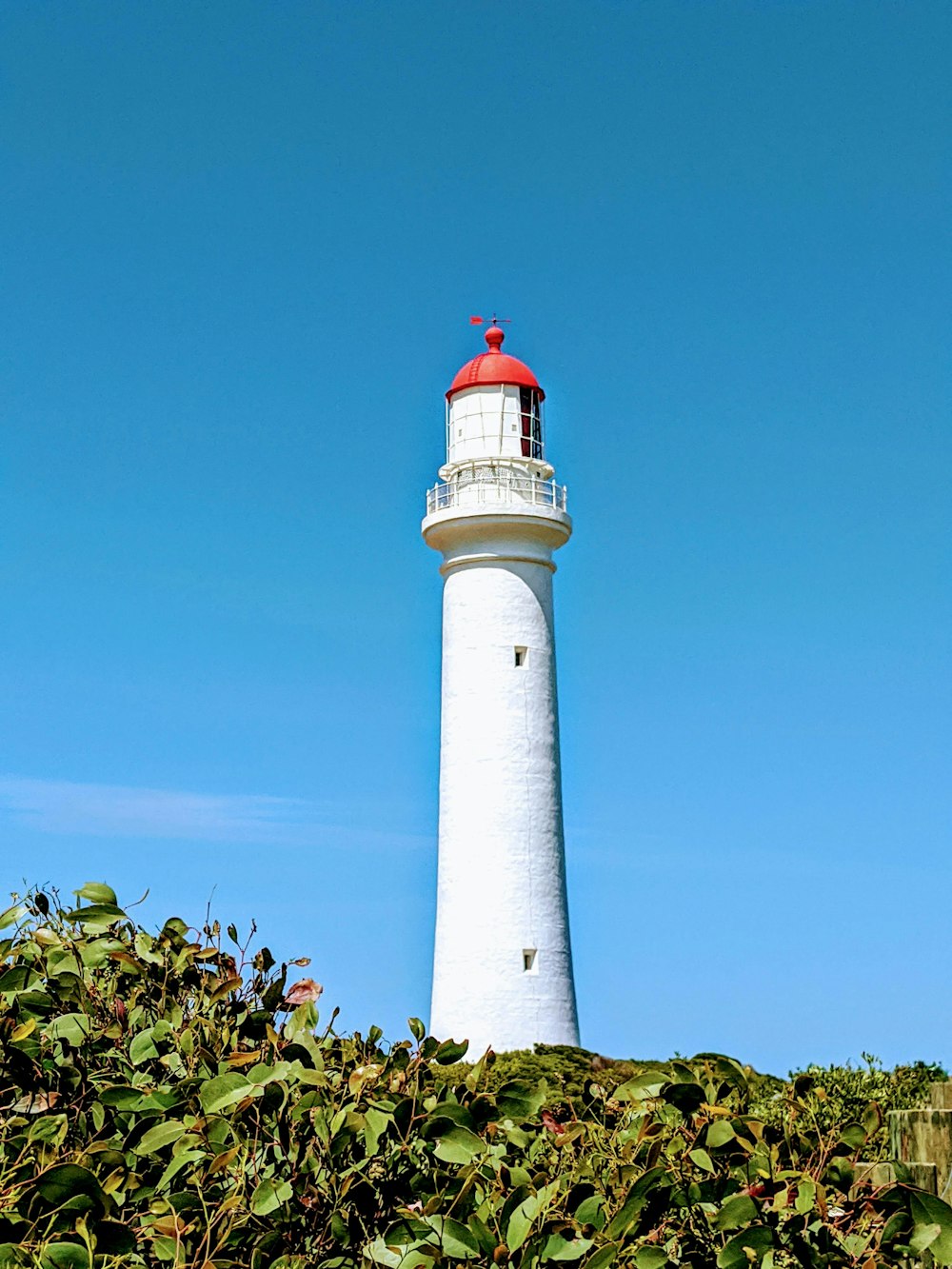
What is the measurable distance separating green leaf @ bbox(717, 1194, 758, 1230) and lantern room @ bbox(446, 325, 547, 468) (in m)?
21.9

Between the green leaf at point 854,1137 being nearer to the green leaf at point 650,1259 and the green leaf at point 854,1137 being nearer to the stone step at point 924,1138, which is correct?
the green leaf at point 650,1259

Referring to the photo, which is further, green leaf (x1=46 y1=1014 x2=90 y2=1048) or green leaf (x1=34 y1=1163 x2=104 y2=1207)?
green leaf (x1=46 y1=1014 x2=90 y2=1048)

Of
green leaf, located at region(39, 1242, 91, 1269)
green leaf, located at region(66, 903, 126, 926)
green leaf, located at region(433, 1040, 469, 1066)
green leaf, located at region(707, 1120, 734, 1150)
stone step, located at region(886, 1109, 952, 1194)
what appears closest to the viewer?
green leaf, located at region(39, 1242, 91, 1269)

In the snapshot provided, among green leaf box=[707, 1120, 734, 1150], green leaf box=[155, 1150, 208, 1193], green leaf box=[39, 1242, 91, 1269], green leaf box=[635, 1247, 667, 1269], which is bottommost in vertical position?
green leaf box=[39, 1242, 91, 1269]

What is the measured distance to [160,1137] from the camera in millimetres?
2965

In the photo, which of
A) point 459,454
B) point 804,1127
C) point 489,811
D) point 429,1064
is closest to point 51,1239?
point 429,1064

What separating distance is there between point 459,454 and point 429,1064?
21829 mm

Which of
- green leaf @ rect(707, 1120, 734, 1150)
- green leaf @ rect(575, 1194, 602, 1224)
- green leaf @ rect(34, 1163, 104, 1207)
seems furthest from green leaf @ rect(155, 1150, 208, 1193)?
green leaf @ rect(707, 1120, 734, 1150)

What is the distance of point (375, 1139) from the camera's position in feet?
9.62

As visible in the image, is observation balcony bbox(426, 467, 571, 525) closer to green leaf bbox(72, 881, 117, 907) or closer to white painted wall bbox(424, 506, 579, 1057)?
white painted wall bbox(424, 506, 579, 1057)

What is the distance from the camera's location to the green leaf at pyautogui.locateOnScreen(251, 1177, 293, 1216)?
2818 mm

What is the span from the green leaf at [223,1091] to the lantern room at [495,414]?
21779mm

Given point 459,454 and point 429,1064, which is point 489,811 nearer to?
point 459,454

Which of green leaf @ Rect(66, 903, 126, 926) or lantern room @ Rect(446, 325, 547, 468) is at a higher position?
lantern room @ Rect(446, 325, 547, 468)
